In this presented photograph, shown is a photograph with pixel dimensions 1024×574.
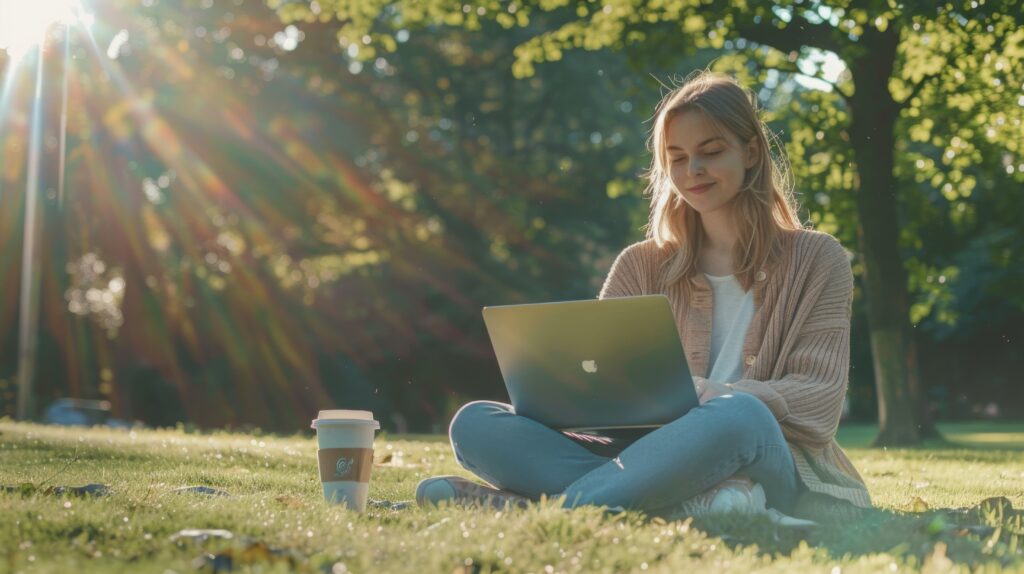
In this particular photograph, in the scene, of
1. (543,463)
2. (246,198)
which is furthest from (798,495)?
(246,198)

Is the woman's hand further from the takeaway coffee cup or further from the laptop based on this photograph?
the takeaway coffee cup

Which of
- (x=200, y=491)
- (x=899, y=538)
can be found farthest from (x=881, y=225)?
(x=200, y=491)

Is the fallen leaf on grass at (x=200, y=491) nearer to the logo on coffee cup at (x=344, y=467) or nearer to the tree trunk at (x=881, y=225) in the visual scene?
the logo on coffee cup at (x=344, y=467)

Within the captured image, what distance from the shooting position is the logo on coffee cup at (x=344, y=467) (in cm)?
357

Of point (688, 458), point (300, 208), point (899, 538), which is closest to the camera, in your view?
point (899, 538)

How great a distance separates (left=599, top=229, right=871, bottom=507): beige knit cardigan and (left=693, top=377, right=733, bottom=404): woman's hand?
3.9 inches

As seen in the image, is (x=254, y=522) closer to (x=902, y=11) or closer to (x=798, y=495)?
(x=798, y=495)

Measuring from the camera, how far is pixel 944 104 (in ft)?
41.2

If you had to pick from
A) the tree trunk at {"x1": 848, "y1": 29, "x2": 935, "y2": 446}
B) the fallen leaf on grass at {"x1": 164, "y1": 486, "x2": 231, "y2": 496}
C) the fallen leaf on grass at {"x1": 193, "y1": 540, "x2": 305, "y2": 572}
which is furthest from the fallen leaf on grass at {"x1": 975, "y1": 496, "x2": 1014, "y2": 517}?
the tree trunk at {"x1": 848, "y1": 29, "x2": 935, "y2": 446}

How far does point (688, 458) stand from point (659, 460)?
0.09 metres

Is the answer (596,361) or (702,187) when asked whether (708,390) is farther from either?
(702,187)

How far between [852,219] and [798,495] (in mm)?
10844

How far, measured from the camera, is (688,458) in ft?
11.1

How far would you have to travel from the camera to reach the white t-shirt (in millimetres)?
4088
